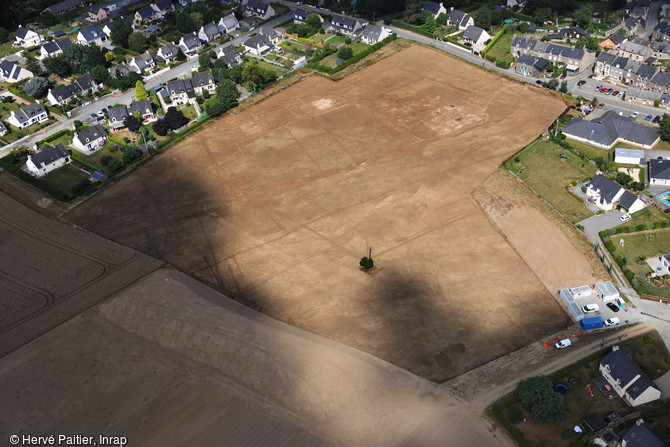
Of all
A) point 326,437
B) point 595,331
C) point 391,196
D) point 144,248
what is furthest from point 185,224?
point 595,331

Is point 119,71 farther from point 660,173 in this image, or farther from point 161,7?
point 660,173

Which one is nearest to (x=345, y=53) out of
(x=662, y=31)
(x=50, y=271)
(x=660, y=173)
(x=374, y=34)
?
(x=374, y=34)

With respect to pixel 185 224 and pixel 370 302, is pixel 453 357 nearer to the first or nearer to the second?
pixel 370 302

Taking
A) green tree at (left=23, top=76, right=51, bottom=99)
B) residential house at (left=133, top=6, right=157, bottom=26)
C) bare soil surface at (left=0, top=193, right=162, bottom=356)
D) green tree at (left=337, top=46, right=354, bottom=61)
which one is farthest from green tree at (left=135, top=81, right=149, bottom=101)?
residential house at (left=133, top=6, right=157, bottom=26)

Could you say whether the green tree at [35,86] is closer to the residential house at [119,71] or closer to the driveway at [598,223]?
the residential house at [119,71]

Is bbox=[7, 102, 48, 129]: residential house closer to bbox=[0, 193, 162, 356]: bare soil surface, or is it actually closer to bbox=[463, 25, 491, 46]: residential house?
bbox=[0, 193, 162, 356]: bare soil surface

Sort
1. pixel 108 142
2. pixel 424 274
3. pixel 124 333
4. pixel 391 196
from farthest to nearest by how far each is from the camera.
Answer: pixel 108 142 → pixel 391 196 → pixel 424 274 → pixel 124 333

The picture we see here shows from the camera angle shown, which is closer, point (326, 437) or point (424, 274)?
point (326, 437)

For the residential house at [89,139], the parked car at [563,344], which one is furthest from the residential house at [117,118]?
the parked car at [563,344]
